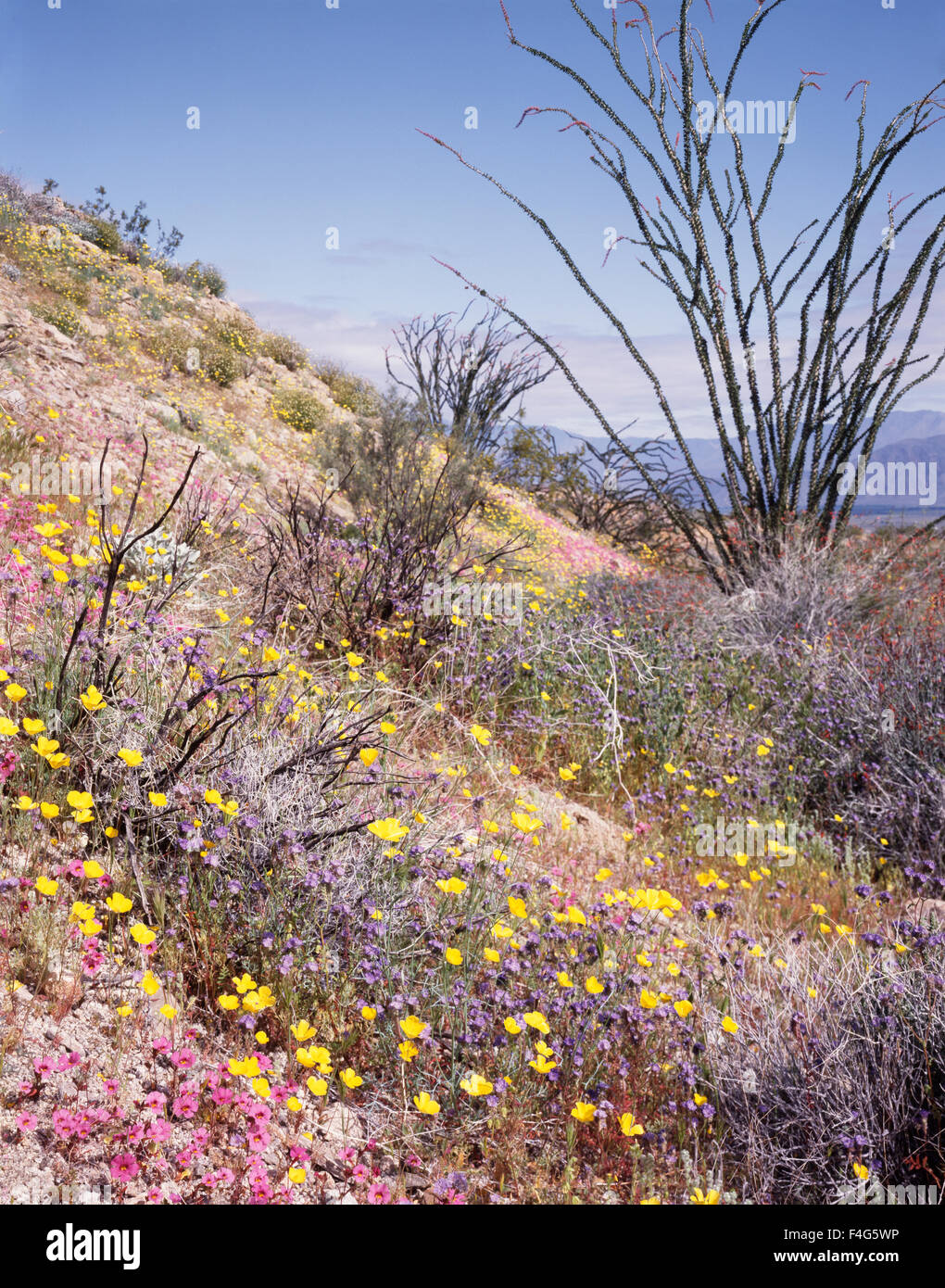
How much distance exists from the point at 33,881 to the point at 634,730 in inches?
A: 137

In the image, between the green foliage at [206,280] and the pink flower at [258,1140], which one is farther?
the green foliage at [206,280]

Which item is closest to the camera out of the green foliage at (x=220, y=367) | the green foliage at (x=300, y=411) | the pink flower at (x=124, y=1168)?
the pink flower at (x=124, y=1168)

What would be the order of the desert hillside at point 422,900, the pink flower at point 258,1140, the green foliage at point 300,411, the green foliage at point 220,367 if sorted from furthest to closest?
the green foliage at point 300,411 < the green foliage at point 220,367 < the desert hillside at point 422,900 < the pink flower at point 258,1140

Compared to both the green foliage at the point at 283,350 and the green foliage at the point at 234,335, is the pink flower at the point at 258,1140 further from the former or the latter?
the green foliage at the point at 283,350

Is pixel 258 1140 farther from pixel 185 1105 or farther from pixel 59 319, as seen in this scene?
pixel 59 319

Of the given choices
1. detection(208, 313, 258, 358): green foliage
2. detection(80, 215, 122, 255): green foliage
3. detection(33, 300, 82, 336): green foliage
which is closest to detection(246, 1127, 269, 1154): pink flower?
detection(33, 300, 82, 336): green foliage

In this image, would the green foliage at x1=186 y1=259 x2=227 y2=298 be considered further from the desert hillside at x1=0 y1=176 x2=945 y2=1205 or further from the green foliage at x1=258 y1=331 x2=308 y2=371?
the desert hillside at x1=0 y1=176 x2=945 y2=1205

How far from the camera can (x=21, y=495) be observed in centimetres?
454

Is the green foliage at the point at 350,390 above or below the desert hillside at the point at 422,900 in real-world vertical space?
above

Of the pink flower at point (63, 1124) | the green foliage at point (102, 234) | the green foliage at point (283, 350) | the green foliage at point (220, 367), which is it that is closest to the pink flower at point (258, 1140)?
the pink flower at point (63, 1124)

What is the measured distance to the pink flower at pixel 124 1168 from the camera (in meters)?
1.47
